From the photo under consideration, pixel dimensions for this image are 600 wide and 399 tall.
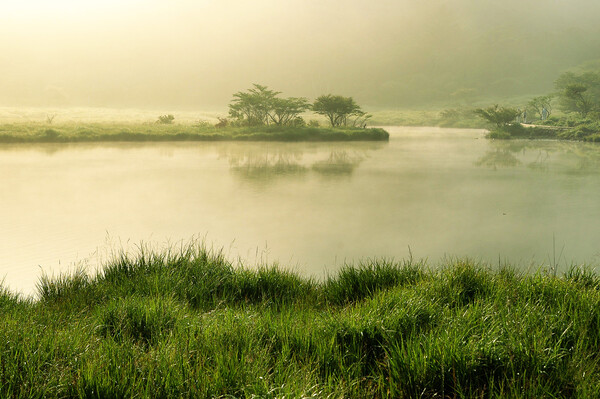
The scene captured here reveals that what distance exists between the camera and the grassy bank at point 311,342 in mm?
1682

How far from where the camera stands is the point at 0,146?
16062 millimetres

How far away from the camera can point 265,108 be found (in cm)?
2647

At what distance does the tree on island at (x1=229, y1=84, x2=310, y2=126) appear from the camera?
83.9 feet

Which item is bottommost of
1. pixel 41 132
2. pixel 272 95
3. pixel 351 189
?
pixel 351 189

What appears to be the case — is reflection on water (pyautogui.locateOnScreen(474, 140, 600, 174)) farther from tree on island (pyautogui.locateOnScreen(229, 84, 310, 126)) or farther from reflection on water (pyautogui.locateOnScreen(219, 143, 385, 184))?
tree on island (pyautogui.locateOnScreen(229, 84, 310, 126))

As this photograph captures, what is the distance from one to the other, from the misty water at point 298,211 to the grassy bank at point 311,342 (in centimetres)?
59

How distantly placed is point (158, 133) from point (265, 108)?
814 centimetres

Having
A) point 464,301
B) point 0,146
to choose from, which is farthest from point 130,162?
point 464,301

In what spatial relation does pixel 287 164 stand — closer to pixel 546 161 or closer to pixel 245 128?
pixel 546 161

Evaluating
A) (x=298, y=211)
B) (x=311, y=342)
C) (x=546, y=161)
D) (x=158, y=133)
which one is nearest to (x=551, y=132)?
(x=546, y=161)

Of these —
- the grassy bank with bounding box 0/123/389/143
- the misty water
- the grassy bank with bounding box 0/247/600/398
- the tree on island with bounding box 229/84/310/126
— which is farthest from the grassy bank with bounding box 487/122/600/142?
the grassy bank with bounding box 0/247/600/398

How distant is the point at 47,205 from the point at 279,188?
3.37 metres

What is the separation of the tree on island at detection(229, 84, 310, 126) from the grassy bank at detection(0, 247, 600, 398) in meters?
23.0

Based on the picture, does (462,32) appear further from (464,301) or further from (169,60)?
(464,301)
